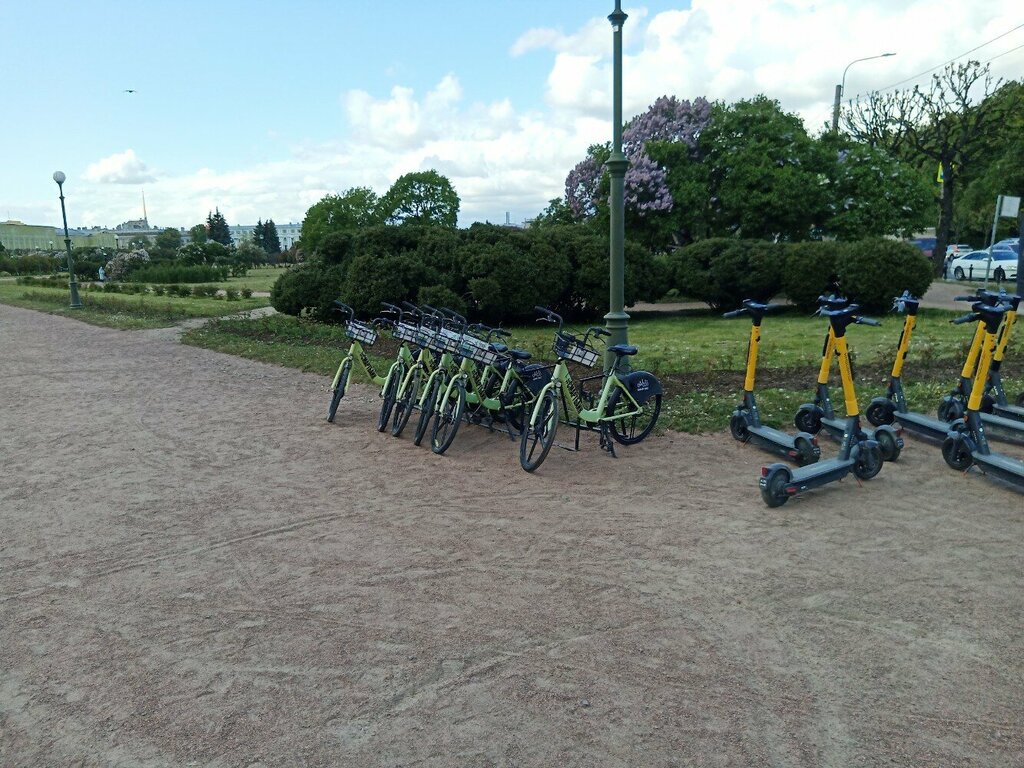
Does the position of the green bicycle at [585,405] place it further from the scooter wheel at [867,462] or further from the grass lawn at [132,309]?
the grass lawn at [132,309]

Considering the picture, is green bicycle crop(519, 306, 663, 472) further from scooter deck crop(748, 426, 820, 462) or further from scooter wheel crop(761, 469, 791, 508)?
scooter wheel crop(761, 469, 791, 508)

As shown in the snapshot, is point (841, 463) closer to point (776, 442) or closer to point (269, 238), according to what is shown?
point (776, 442)

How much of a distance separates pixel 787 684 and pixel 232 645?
2.39 m

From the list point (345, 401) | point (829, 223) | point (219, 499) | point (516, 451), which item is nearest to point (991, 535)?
point (516, 451)

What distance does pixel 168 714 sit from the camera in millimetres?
3043

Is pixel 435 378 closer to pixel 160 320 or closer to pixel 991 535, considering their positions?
pixel 991 535

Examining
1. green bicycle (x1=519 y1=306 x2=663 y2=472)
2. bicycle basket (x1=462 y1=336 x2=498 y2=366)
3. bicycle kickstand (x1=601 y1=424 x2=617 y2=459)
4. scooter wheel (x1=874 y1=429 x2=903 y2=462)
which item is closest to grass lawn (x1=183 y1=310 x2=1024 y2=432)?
green bicycle (x1=519 y1=306 x2=663 y2=472)

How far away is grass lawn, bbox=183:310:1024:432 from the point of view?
26.9ft

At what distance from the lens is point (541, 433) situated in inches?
245

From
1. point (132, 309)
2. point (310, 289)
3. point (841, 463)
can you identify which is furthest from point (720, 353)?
point (132, 309)

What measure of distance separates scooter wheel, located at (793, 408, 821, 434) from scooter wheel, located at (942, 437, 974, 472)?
1080mm

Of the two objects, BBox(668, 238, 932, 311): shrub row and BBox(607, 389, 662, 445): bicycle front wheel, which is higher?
BBox(668, 238, 932, 311): shrub row

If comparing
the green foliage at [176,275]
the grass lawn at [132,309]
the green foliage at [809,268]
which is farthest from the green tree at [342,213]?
the green foliage at [809,268]

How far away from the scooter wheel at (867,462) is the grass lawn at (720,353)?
1.56m
